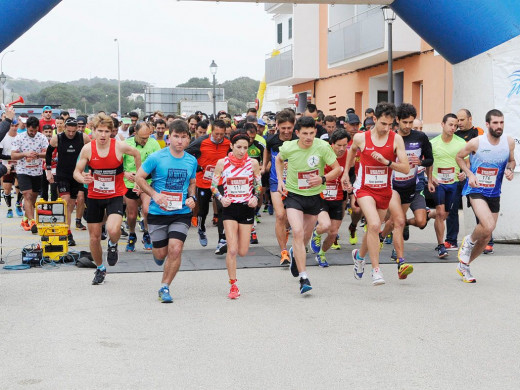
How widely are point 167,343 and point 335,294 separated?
2.57m

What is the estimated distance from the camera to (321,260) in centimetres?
1033

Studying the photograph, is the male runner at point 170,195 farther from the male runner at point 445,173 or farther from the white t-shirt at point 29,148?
the white t-shirt at point 29,148

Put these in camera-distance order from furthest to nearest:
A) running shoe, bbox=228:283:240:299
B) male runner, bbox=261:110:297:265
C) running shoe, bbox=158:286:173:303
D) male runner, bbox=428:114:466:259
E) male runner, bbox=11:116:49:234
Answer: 1. male runner, bbox=11:116:49:234
2. male runner, bbox=428:114:466:259
3. male runner, bbox=261:110:297:265
4. running shoe, bbox=228:283:240:299
5. running shoe, bbox=158:286:173:303

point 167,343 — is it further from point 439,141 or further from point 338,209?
point 439,141

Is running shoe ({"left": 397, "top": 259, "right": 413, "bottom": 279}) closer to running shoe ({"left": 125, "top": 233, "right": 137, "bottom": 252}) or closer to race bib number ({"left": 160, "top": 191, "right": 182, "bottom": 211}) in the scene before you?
race bib number ({"left": 160, "top": 191, "right": 182, "bottom": 211})

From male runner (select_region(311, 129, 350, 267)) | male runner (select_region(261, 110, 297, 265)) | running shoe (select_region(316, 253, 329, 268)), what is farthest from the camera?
male runner (select_region(311, 129, 350, 267))

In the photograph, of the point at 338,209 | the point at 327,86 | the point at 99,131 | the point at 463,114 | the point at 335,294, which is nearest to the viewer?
the point at 335,294

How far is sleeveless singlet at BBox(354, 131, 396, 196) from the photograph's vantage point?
8.59m

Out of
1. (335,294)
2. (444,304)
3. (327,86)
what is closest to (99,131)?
(335,294)

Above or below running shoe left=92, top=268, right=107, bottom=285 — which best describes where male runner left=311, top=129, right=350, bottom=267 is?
above

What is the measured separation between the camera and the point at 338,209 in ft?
34.9

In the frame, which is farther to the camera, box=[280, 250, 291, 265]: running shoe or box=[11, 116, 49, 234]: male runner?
box=[11, 116, 49, 234]: male runner

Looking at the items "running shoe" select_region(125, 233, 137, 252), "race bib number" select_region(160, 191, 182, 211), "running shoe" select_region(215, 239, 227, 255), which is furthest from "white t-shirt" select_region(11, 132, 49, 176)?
"race bib number" select_region(160, 191, 182, 211)

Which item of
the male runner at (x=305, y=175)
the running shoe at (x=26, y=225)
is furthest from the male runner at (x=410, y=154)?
the running shoe at (x=26, y=225)
